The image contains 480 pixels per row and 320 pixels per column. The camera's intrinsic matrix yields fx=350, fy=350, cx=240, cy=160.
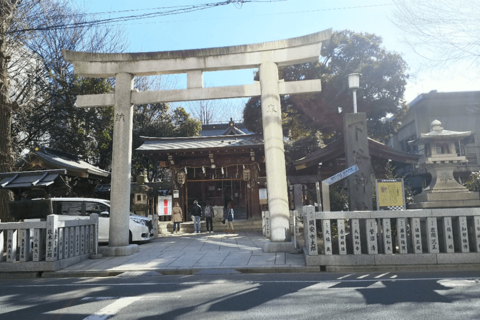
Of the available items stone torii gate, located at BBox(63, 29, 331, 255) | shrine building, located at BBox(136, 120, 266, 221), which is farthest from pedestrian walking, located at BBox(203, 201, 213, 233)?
stone torii gate, located at BBox(63, 29, 331, 255)

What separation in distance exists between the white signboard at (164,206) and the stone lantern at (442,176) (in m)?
11.7

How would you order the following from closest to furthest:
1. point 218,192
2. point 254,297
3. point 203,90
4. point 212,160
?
point 254,297
point 203,90
point 212,160
point 218,192

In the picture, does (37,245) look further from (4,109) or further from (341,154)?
(341,154)

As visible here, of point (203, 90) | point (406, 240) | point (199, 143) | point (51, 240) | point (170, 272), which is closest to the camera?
point (406, 240)

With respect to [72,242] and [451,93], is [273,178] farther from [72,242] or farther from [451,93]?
[451,93]

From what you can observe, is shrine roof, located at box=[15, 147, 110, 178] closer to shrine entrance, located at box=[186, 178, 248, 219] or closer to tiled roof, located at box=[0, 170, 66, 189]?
tiled roof, located at box=[0, 170, 66, 189]

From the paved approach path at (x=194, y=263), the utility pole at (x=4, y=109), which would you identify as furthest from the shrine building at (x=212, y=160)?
the paved approach path at (x=194, y=263)

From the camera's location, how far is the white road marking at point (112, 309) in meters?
4.25

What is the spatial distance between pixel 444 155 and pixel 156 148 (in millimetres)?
13783

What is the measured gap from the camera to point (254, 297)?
16.4 feet

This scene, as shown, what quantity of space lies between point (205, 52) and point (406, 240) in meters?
6.99

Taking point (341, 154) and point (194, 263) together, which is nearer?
point (194, 263)

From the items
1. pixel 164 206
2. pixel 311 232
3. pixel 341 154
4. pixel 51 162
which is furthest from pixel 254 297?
pixel 51 162

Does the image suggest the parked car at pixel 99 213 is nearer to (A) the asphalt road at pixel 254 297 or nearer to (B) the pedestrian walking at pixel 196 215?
(B) the pedestrian walking at pixel 196 215
